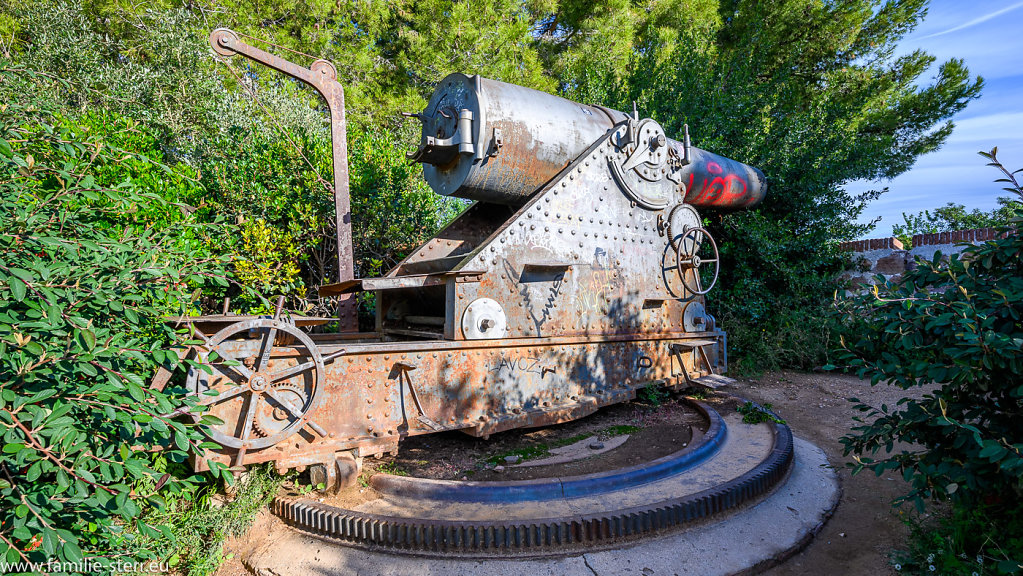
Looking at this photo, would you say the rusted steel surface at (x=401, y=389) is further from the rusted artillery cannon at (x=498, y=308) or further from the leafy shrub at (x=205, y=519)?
the leafy shrub at (x=205, y=519)

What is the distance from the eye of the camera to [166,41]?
10.2m

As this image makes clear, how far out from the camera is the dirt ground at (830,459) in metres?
2.74

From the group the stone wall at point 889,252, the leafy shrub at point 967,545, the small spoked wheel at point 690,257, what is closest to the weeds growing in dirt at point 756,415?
the small spoked wheel at point 690,257

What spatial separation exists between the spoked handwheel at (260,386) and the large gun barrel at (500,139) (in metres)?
A: 1.96

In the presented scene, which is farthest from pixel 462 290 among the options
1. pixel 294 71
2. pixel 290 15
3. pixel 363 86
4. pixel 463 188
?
pixel 290 15

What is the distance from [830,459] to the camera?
4203 millimetres

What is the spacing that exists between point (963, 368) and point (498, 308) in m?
2.58

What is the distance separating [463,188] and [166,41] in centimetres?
988

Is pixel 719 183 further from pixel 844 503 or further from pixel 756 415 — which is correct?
pixel 844 503

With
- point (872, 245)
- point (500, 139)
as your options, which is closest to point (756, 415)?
point (500, 139)

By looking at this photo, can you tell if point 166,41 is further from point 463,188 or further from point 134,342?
point 134,342

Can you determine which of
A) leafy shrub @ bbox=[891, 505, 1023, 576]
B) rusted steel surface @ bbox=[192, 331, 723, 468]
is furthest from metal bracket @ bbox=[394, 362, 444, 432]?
leafy shrub @ bbox=[891, 505, 1023, 576]

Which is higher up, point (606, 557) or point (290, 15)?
point (290, 15)

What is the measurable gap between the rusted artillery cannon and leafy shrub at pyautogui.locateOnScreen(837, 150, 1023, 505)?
6.29ft
